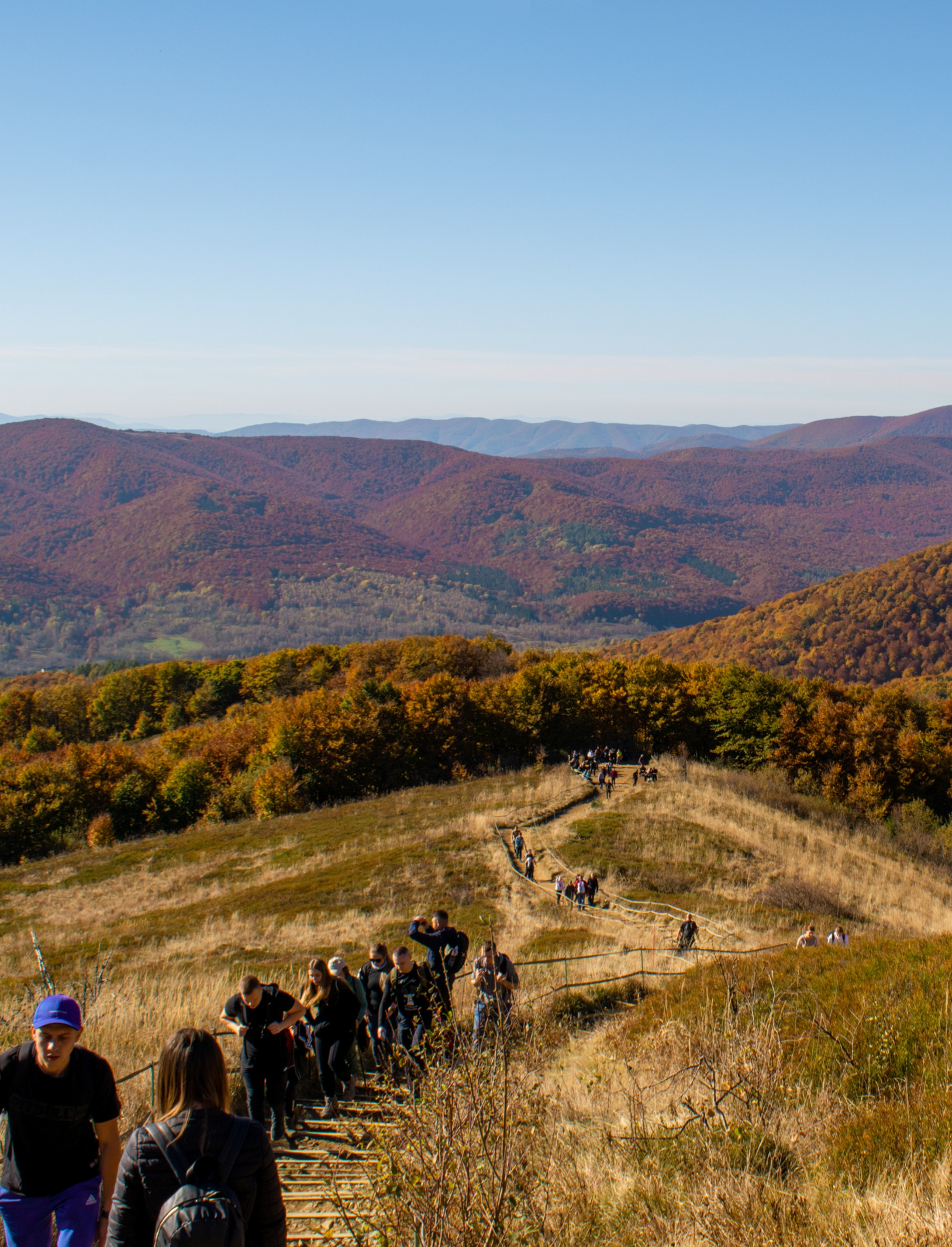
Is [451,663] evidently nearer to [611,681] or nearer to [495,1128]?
[611,681]

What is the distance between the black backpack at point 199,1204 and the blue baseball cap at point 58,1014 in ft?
3.32

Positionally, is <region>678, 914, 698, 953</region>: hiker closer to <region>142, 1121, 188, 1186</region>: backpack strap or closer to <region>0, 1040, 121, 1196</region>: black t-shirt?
<region>0, 1040, 121, 1196</region>: black t-shirt

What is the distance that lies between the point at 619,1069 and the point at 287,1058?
283cm

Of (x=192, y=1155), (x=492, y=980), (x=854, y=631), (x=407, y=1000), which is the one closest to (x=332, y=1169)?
(x=407, y=1000)

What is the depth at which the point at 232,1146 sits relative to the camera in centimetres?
280

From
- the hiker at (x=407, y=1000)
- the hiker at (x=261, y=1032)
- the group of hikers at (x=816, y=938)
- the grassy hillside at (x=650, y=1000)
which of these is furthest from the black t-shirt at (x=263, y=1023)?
the group of hikers at (x=816, y=938)

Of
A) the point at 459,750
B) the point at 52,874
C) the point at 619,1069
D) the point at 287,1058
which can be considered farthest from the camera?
the point at 459,750

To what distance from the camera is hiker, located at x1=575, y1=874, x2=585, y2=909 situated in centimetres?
1767

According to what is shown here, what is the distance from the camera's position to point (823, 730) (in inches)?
1730

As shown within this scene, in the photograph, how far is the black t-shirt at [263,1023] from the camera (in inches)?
223

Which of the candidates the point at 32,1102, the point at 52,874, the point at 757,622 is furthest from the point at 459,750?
the point at 757,622

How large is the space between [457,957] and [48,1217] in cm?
409

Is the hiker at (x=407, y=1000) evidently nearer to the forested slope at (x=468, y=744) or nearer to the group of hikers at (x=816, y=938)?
the group of hikers at (x=816, y=938)

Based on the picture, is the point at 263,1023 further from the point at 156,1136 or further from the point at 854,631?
the point at 854,631
